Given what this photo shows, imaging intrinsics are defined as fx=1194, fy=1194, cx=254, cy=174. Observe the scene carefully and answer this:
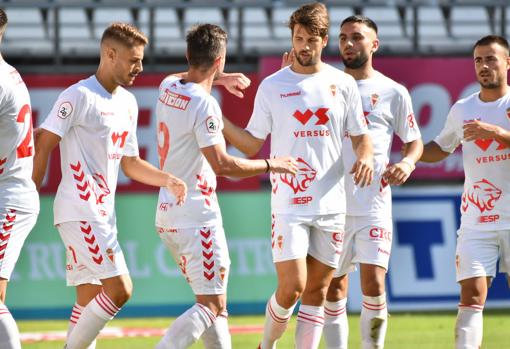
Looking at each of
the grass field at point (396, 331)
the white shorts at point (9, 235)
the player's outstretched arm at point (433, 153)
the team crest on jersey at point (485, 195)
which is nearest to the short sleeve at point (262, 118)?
the player's outstretched arm at point (433, 153)

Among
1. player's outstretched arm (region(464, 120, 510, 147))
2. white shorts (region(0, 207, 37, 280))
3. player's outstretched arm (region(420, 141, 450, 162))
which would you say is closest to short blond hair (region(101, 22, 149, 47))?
white shorts (region(0, 207, 37, 280))

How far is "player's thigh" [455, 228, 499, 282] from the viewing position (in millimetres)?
8359

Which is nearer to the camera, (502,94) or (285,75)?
(285,75)

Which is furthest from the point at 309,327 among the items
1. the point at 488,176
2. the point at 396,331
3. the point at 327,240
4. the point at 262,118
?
the point at 396,331

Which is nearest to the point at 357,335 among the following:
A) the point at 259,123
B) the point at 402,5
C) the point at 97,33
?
the point at 259,123

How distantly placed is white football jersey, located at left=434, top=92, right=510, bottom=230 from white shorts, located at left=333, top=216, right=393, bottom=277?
60 centimetres

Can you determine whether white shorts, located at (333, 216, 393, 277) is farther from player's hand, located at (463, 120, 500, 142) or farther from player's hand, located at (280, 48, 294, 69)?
player's hand, located at (280, 48, 294, 69)

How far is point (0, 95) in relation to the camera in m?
6.62

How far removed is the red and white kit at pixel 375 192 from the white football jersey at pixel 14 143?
2.66 meters

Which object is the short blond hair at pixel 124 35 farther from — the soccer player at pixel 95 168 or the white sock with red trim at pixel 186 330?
the white sock with red trim at pixel 186 330

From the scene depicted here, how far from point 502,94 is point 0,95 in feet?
12.4

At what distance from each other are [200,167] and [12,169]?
1264 millimetres

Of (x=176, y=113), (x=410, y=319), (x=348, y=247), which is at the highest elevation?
(x=176, y=113)

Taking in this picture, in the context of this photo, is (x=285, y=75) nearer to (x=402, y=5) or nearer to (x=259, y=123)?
(x=259, y=123)
